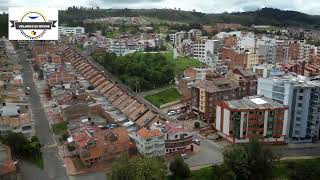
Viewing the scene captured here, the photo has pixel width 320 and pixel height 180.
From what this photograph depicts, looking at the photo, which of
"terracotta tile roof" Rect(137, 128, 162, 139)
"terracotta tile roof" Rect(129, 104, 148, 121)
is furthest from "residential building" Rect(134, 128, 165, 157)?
"terracotta tile roof" Rect(129, 104, 148, 121)

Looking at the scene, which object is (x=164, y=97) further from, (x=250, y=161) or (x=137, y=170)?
(x=137, y=170)

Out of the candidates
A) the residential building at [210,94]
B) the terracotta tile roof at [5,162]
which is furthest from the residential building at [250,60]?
the terracotta tile roof at [5,162]

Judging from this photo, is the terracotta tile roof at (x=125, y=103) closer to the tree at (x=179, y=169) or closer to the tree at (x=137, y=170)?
the tree at (x=179, y=169)

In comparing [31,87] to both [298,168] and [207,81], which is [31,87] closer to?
[207,81]

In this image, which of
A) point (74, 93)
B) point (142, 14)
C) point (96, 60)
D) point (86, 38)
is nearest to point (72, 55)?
point (96, 60)

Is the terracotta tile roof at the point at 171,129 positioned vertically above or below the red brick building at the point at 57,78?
below

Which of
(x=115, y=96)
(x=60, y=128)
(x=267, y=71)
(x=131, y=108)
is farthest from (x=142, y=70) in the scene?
(x=60, y=128)
